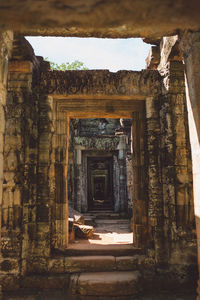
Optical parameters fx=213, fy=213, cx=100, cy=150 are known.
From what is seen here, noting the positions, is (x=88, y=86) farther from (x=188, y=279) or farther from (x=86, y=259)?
(x=188, y=279)

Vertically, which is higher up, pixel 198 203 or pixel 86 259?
pixel 198 203

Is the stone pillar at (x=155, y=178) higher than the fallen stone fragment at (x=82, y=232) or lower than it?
higher

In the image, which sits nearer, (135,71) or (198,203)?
(198,203)

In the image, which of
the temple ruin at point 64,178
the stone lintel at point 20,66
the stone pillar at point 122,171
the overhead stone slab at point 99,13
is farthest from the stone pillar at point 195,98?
the stone pillar at point 122,171

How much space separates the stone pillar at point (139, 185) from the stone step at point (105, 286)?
2.77 ft

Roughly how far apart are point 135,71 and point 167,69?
26.7 inches

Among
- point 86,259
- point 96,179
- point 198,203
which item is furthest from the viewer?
point 96,179

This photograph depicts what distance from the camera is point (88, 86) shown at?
4.68 metres

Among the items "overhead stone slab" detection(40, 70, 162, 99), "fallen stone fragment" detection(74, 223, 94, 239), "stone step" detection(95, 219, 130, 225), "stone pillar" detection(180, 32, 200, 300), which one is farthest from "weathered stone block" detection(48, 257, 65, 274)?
"stone step" detection(95, 219, 130, 225)

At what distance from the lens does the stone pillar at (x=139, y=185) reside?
4.54 m

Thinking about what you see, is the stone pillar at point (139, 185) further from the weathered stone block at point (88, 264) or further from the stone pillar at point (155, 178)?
the weathered stone block at point (88, 264)

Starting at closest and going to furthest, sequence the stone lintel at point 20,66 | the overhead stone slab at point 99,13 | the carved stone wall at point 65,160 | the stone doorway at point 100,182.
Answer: the overhead stone slab at point 99,13
the carved stone wall at point 65,160
the stone lintel at point 20,66
the stone doorway at point 100,182

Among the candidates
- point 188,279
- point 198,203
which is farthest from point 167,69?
point 188,279

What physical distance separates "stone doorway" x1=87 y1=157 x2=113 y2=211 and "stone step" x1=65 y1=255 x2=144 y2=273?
31.2 feet
